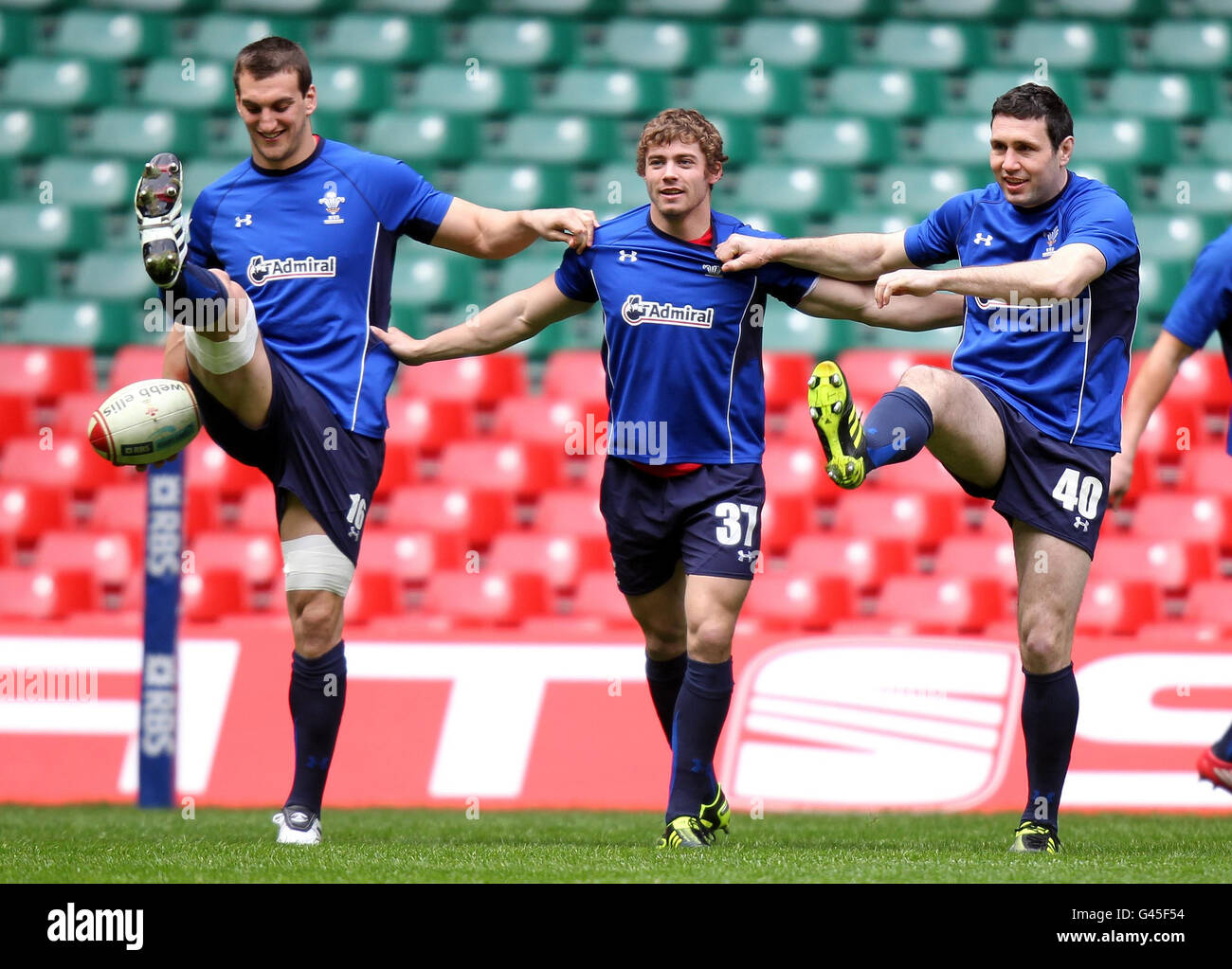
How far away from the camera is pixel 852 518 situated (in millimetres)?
8359

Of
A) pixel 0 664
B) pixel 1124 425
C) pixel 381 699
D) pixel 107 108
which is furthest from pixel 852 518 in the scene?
pixel 107 108

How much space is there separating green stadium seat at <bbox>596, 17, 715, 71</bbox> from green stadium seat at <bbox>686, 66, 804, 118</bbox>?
0.28 meters

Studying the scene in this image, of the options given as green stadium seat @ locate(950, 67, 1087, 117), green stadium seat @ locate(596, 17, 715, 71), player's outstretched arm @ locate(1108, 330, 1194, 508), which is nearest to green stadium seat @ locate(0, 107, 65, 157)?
green stadium seat @ locate(596, 17, 715, 71)

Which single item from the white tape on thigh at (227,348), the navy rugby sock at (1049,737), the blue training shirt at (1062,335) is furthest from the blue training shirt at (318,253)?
the navy rugby sock at (1049,737)

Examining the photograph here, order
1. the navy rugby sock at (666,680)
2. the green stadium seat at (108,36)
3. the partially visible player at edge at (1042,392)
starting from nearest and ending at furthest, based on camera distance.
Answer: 1. the partially visible player at edge at (1042,392)
2. the navy rugby sock at (666,680)
3. the green stadium seat at (108,36)

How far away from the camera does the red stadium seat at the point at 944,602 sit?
25.6 ft

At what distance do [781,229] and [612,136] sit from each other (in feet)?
4.67

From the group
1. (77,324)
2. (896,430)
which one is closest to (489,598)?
(77,324)

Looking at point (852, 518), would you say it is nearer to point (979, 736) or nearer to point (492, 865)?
point (979, 736)

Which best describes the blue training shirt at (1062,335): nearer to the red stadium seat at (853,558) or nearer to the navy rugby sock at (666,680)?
the navy rugby sock at (666,680)

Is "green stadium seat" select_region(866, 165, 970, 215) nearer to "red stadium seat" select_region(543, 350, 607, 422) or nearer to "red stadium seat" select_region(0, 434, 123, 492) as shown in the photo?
"red stadium seat" select_region(543, 350, 607, 422)

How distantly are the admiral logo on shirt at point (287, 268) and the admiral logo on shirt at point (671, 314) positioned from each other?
917mm

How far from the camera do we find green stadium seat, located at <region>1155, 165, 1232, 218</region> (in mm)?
9977

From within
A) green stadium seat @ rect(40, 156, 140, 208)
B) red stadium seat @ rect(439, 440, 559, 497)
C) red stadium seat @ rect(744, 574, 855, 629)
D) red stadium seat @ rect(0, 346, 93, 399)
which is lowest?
red stadium seat @ rect(744, 574, 855, 629)
